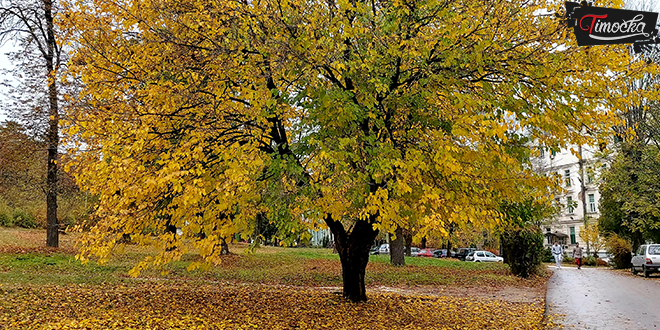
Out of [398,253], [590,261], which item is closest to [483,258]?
[590,261]

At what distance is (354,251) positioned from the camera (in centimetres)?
1018

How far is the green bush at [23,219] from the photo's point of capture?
32469 millimetres

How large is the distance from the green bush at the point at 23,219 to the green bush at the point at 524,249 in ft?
100

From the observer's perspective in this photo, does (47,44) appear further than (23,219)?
No

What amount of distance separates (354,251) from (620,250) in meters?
28.6

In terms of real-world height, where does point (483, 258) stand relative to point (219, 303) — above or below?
below

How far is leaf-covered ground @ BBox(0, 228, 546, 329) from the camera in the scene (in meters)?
8.13

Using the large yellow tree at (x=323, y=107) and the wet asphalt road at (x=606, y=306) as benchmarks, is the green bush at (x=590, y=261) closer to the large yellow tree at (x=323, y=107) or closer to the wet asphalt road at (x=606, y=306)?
the wet asphalt road at (x=606, y=306)

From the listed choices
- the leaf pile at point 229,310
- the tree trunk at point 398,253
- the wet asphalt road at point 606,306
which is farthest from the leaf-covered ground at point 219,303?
the tree trunk at point 398,253

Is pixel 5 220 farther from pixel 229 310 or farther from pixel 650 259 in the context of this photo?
pixel 650 259

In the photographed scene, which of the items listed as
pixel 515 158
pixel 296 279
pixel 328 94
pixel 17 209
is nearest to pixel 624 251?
pixel 296 279

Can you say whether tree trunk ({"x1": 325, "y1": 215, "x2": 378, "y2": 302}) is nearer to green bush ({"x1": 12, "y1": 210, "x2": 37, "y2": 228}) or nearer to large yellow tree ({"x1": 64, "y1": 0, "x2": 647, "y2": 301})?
large yellow tree ({"x1": 64, "y1": 0, "x2": 647, "y2": 301})

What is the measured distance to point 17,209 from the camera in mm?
32938

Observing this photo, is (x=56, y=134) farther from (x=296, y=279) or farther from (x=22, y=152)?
(x=296, y=279)
